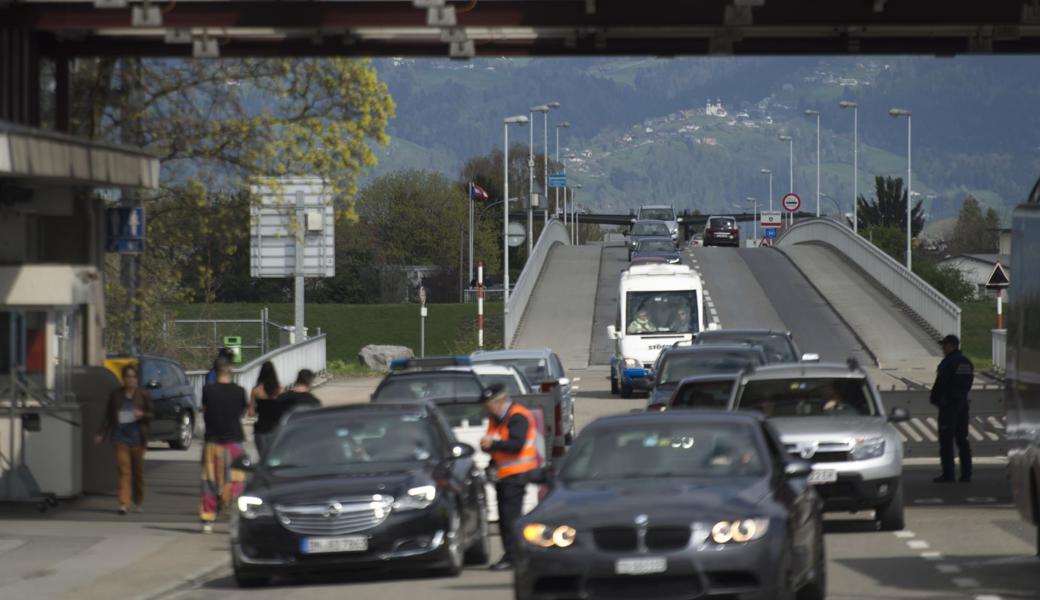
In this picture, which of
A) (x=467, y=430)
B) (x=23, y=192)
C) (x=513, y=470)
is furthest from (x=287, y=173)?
(x=513, y=470)

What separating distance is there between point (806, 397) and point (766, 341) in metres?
13.7

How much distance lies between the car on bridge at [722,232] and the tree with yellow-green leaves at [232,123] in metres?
64.7

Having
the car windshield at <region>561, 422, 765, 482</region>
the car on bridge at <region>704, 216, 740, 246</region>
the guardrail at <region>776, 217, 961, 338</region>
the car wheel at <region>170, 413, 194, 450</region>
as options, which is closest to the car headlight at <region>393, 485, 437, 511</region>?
the car windshield at <region>561, 422, 765, 482</region>

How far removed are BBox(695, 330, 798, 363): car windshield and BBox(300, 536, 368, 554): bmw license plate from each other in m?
16.8

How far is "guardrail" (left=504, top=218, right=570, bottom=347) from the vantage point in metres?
56.0

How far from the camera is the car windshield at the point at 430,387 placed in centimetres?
2170

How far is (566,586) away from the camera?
10.4 meters

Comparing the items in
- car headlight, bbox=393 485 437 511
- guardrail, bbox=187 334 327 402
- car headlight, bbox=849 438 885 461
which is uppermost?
car headlight, bbox=849 438 885 461

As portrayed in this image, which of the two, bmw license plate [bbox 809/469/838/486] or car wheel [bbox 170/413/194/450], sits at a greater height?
bmw license plate [bbox 809/469/838/486]

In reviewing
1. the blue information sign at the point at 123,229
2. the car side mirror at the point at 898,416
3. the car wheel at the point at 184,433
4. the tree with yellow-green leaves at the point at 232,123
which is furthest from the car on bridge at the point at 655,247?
the car side mirror at the point at 898,416

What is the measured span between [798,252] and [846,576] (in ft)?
218

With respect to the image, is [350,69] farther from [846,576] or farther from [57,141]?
[846,576]

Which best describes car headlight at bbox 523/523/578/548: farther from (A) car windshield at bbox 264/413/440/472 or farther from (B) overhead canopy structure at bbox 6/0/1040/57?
(B) overhead canopy structure at bbox 6/0/1040/57

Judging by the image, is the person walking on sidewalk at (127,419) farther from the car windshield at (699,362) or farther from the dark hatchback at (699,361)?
the car windshield at (699,362)
